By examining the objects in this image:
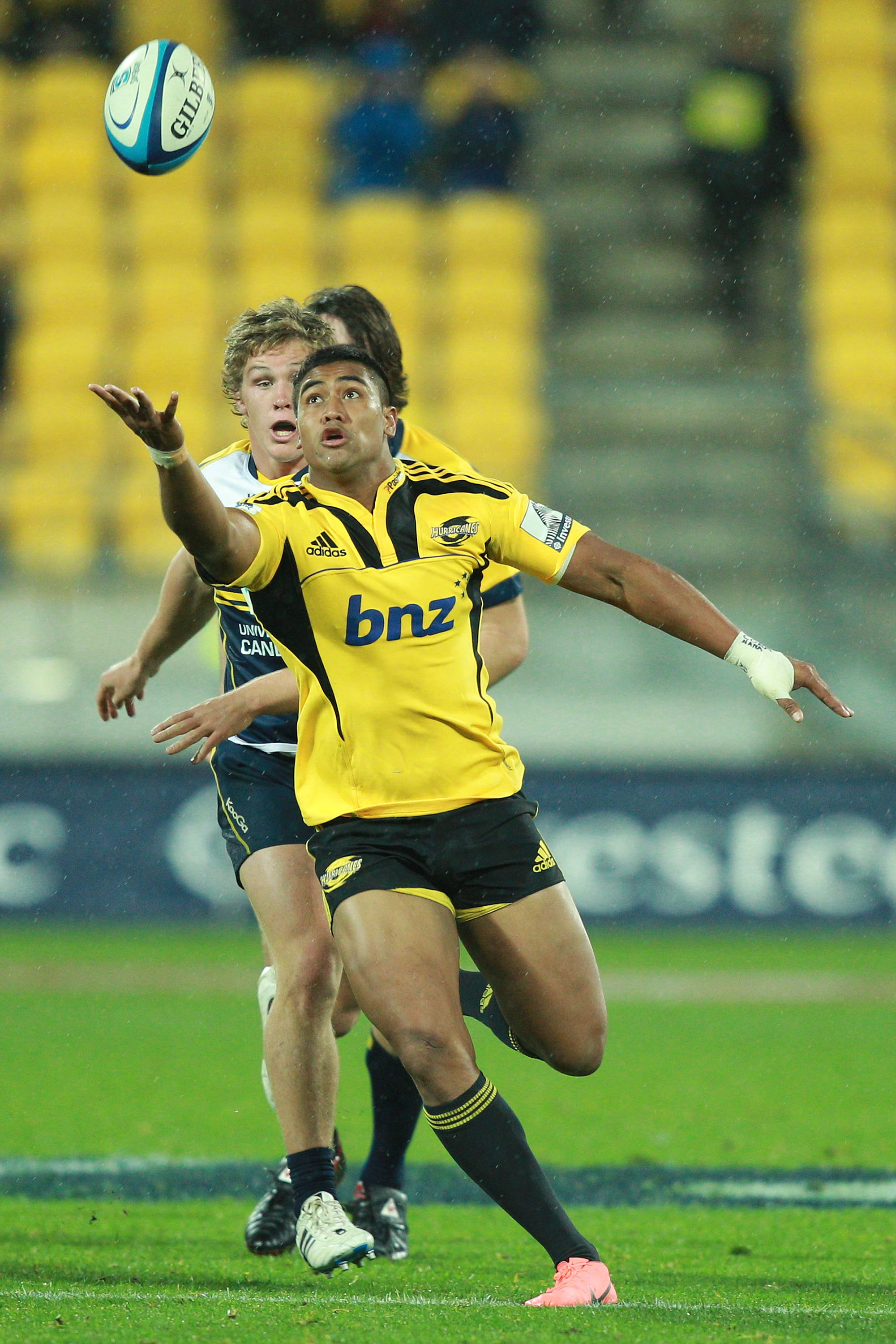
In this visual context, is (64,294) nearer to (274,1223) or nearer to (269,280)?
(269,280)

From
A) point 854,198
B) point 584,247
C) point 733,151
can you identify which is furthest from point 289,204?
point 854,198

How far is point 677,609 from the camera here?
421 centimetres

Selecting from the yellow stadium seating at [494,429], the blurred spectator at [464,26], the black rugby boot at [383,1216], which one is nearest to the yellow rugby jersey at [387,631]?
the black rugby boot at [383,1216]

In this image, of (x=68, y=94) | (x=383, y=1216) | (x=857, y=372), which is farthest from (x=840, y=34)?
(x=383, y=1216)

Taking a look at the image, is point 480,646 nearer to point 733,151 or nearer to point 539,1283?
point 539,1283

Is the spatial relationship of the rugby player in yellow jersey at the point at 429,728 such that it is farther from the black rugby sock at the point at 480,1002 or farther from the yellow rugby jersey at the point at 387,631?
the black rugby sock at the point at 480,1002

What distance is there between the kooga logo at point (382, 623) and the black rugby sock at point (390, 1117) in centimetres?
136

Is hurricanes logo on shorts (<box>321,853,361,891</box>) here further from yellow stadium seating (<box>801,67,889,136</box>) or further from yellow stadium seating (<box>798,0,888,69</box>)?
yellow stadium seating (<box>798,0,888,69</box>)

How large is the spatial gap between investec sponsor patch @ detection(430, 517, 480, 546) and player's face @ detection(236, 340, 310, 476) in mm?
761

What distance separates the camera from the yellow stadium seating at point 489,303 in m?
15.2

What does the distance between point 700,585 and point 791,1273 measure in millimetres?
8538

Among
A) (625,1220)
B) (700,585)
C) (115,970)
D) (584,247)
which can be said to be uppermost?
(584,247)

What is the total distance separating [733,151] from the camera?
14992 millimetres

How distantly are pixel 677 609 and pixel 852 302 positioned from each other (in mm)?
12255
